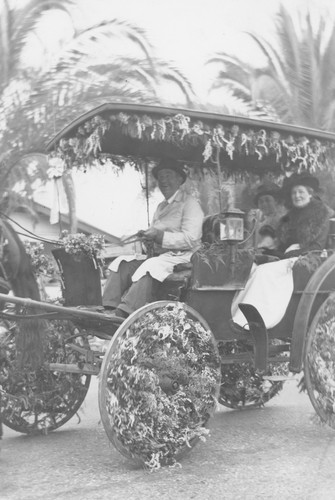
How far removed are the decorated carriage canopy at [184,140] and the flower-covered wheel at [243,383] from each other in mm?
1662

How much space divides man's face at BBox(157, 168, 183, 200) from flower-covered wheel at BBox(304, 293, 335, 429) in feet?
5.00

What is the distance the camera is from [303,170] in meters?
5.77

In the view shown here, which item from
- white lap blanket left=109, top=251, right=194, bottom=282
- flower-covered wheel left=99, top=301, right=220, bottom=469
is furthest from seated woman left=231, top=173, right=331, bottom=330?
flower-covered wheel left=99, top=301, right=220, bottom=469

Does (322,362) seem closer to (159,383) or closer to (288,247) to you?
(288,247)

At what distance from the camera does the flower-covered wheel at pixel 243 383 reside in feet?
20.0

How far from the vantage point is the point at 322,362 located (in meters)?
5.23

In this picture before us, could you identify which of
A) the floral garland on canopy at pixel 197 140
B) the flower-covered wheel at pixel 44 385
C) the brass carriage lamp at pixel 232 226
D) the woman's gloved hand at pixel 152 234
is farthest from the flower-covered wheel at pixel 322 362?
the flower-covered wheel at pixel 44 385

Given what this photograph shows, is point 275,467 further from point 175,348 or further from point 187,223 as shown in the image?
point 187,223

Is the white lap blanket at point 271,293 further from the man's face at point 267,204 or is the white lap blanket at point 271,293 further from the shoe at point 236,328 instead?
the man's face at point 267,204

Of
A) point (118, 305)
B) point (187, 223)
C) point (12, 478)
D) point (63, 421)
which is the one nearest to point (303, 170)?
point (187, 223)

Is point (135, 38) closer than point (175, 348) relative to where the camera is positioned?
No

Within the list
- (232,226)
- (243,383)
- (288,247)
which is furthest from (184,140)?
(243,383)

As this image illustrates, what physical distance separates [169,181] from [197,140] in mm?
806

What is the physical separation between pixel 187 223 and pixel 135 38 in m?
5.84
